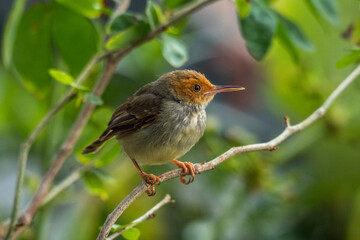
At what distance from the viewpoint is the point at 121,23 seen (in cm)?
171

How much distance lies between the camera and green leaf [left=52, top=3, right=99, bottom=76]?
1.89 metres

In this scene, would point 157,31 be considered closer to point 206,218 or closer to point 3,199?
point 206,218

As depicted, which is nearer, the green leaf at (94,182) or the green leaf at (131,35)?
the green leaf at (131,35)

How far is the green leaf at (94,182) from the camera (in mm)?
1864

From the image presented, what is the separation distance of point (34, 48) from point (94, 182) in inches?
20.9

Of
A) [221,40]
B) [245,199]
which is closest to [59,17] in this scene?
[245,199]

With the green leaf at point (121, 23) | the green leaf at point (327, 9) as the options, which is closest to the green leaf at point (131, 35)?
the green leaf at point (121, 23)

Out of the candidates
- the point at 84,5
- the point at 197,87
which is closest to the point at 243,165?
the point at 197,87

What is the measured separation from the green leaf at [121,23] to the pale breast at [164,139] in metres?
0.34

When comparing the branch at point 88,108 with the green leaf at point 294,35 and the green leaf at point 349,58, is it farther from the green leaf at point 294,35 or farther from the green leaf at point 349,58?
the green leaf at point 349,58

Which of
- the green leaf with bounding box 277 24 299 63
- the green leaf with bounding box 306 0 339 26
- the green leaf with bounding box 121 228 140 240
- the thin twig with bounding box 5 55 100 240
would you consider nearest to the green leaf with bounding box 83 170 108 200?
the thin twig with bounding box 5 55 100 240

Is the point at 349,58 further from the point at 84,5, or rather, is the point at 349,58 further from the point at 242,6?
the point at 84,5

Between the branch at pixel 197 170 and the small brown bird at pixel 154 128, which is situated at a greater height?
the branch at pixel 197 170

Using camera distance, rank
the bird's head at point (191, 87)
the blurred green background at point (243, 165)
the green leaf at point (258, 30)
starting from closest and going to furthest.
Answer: the green leaf at point (258, 30) < the bird's head at point (191, 87) < the blurred green background at point (243, 165)
